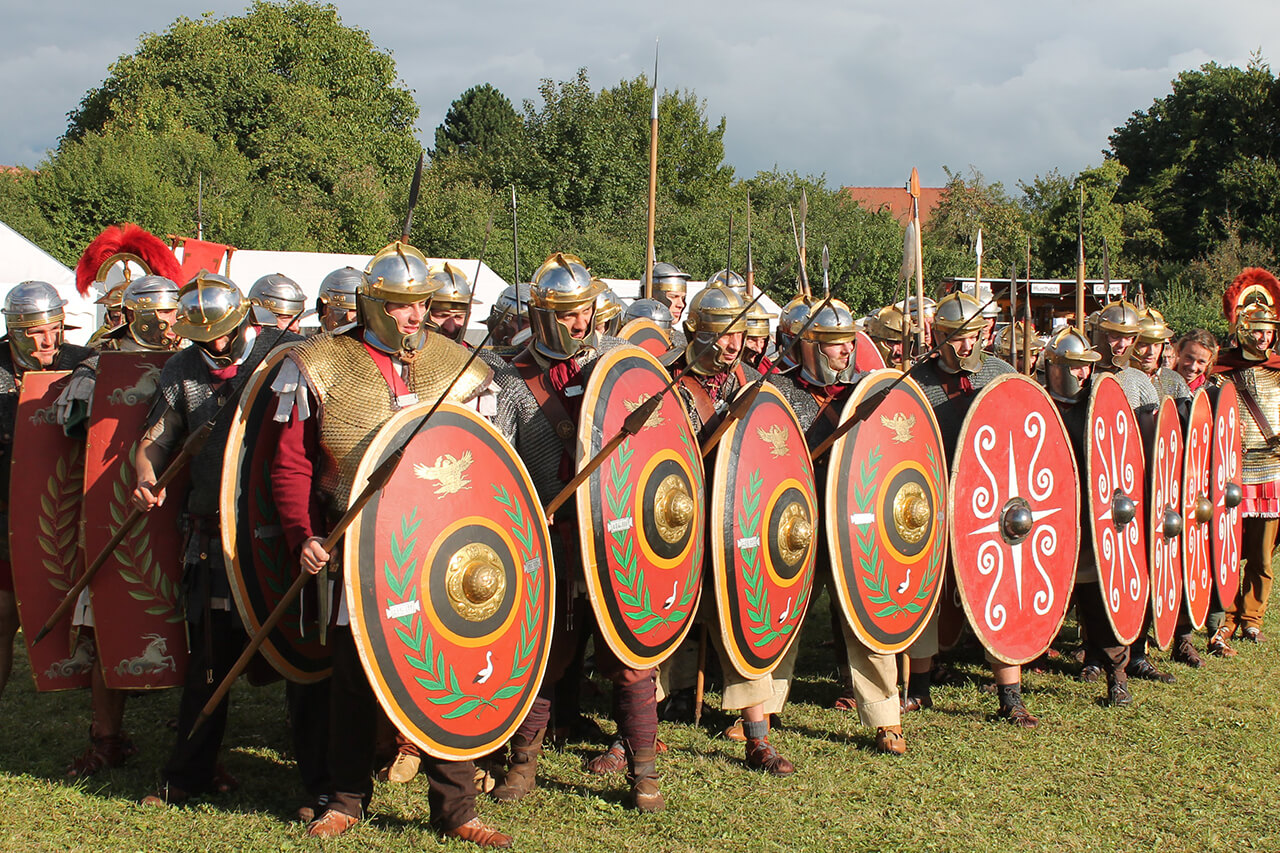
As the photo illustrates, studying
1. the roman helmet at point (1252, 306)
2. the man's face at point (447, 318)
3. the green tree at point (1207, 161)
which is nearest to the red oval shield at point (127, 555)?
the man's face at point (447, 318)

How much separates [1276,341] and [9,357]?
7164 mm

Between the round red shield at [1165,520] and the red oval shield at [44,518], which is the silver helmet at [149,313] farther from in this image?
the round red shield at [1165,520]

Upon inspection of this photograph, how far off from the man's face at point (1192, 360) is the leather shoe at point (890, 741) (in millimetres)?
3418

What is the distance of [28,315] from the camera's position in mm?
4660

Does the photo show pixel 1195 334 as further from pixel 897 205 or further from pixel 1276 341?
pixel 897 205

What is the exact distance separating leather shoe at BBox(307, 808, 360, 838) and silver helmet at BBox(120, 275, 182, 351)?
6.81 ft

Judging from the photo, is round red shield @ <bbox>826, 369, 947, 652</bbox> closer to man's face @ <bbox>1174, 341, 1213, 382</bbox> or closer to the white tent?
man's face @ <bbox>1174, 341, 1213, 382</bbox>

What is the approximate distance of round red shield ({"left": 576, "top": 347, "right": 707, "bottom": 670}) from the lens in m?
3.82

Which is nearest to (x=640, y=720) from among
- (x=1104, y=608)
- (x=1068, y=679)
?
(x=1104, y=608)

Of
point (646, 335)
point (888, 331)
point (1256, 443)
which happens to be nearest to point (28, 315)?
point (646, 335)

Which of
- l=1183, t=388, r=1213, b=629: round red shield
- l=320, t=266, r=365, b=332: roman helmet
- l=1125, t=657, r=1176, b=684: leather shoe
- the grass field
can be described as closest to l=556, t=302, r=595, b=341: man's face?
l=320, t=266, r=365, b=332: roman helmet

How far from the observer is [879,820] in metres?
4.02

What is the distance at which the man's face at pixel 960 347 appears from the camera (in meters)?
5.25

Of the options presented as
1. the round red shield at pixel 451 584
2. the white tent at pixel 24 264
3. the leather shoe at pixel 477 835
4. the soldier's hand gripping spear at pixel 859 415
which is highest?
the white tent at pixel 24 264
